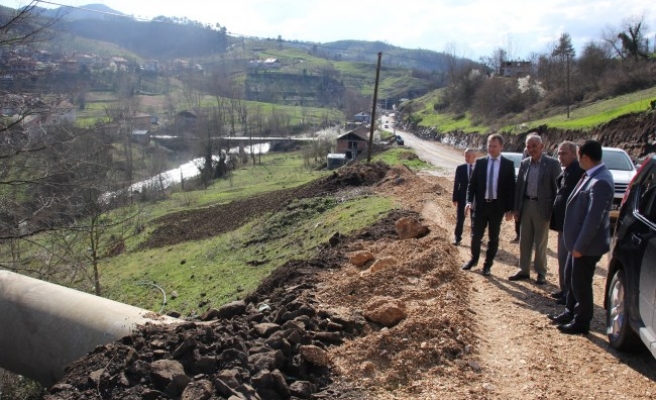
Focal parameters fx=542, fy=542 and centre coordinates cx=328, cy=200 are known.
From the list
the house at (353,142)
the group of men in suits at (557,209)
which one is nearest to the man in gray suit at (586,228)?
the group of men in suits at (557,209)

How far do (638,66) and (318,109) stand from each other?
98.4 metres

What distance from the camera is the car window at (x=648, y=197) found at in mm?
5090

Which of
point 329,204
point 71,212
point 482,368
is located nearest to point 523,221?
point 482,368

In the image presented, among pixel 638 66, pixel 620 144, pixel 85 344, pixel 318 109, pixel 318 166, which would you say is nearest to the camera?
pixel 85 344

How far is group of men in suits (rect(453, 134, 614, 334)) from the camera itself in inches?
221

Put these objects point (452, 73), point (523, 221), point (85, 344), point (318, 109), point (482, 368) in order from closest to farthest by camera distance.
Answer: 1. point (482, 368)
2. point (85, 344)
3. point (523, 221)
4. point (452, 73)
5. point (318, 109)

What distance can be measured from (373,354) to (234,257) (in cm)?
1306

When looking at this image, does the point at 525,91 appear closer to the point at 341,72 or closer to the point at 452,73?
the point at 452,73

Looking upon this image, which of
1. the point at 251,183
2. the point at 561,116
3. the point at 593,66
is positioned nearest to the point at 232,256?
the point at 561,116

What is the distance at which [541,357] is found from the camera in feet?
18.1

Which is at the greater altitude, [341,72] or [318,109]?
[341,72]

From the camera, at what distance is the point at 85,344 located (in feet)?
22.3

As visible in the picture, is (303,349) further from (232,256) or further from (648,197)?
(232,256)

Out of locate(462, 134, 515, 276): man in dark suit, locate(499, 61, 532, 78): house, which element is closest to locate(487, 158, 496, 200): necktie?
locate(462, 134, 515, 276): man in dark suit
